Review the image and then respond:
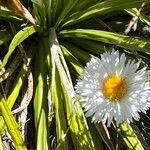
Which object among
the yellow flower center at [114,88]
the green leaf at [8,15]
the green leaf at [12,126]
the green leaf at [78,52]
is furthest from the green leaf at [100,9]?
the green leaf at [12,126]

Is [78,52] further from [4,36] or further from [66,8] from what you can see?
[4,36]

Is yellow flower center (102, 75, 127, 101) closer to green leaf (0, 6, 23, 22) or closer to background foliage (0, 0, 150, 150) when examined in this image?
background foliage (0, 0, 150, 150)

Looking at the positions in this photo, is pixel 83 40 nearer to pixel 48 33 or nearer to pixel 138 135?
pixel 48 33

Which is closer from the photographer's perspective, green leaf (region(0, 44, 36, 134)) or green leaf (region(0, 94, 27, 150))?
green leaf (region(0, 94, 27, 150))

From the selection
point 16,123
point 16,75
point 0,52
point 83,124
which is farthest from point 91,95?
point 0,52

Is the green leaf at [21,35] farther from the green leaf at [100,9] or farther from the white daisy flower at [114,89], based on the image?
the white daisy flower at [114,89]

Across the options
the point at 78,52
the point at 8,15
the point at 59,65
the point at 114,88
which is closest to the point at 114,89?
the point at 114,88

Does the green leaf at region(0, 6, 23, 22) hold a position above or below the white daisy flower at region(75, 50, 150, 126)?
above

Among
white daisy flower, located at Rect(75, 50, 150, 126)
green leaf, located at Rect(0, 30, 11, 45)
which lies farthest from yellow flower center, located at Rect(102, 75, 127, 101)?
green leaf, located at Rect(0, 30, 11, 45)
